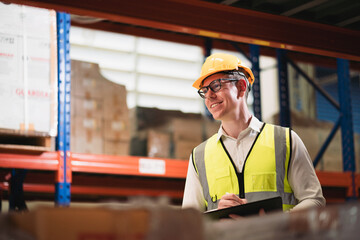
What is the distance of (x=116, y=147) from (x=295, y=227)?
435 cm

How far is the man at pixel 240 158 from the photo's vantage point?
3.12 m

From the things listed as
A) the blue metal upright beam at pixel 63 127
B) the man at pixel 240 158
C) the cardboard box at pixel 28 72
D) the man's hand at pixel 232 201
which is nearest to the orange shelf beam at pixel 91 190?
the blue metal upright beam at pixel 63 127

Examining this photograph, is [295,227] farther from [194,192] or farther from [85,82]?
[85,82]

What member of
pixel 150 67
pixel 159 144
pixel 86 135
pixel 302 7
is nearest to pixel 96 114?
pixel 86 135

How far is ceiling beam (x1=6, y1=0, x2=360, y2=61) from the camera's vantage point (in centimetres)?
299

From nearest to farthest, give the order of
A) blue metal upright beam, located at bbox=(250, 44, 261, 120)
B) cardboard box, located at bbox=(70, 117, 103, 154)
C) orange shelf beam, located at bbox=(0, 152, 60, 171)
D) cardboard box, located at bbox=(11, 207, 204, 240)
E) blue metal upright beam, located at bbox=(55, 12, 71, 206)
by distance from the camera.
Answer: cardboard box, located at bbox=(11, 207, 204, 240) < orange shelf beam, located at bbox=(0, 152, 60, 171) < blue metal upright beam, located at bbox=(55, 12, 71, 206) < cardboard box, located at bbox=(70, 117, 103, 154) < blue metal upright beam, located at bbox=(250, 44, 261, 120)

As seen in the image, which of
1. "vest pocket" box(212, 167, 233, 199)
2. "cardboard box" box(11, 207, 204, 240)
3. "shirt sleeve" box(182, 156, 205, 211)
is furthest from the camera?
"shirt sleeve" box(182, 156, 205, 211)

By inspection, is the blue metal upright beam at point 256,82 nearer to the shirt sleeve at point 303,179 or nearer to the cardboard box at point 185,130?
the cardboard box at point 185,130

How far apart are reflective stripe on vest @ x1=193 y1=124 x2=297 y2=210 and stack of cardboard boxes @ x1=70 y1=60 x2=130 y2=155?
212 cm

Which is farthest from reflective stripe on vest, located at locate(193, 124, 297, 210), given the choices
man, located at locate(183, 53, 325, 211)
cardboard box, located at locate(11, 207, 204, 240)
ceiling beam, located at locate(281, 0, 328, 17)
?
cardboard box, located at locate(11, 207, 204, 240)

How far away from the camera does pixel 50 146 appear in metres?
4.37

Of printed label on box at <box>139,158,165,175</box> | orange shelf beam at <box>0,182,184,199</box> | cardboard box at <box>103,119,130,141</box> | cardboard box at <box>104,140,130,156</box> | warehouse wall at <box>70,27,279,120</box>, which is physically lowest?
orange shelf beam at <box>0,182,184,199</box>

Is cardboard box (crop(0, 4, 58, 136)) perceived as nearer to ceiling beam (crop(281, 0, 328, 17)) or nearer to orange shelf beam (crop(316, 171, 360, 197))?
ceiling beam (crop(281, 0, 328, 17))

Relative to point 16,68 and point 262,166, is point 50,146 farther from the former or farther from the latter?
point 262,166
